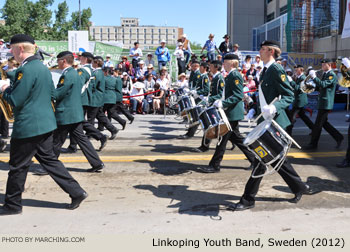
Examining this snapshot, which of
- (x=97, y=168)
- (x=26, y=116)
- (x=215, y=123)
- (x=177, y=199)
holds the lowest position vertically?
(x=177, y=199)

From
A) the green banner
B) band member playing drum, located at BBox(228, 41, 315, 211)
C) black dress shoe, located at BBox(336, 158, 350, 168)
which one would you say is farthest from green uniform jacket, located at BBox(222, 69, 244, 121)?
the green banner

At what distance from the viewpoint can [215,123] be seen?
18.9 ft

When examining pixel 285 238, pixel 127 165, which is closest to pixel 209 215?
pixel 285 238

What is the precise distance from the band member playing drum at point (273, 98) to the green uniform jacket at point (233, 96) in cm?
123

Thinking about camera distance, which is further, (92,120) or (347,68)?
(92,120)

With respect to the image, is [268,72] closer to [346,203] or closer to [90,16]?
[346,203]

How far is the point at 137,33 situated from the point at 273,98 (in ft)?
556

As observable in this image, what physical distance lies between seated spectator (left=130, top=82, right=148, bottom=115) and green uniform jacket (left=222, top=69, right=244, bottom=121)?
29.0ft

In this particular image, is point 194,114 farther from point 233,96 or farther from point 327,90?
point 327,90

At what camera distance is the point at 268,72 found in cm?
467

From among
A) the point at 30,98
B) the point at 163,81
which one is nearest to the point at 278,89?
the point at 30,98

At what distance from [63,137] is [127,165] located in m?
1.35

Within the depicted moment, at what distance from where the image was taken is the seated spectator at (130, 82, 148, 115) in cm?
1511

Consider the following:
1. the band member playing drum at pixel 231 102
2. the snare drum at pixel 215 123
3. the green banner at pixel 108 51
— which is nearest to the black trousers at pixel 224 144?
the band member playing drum at pixel 231 102
